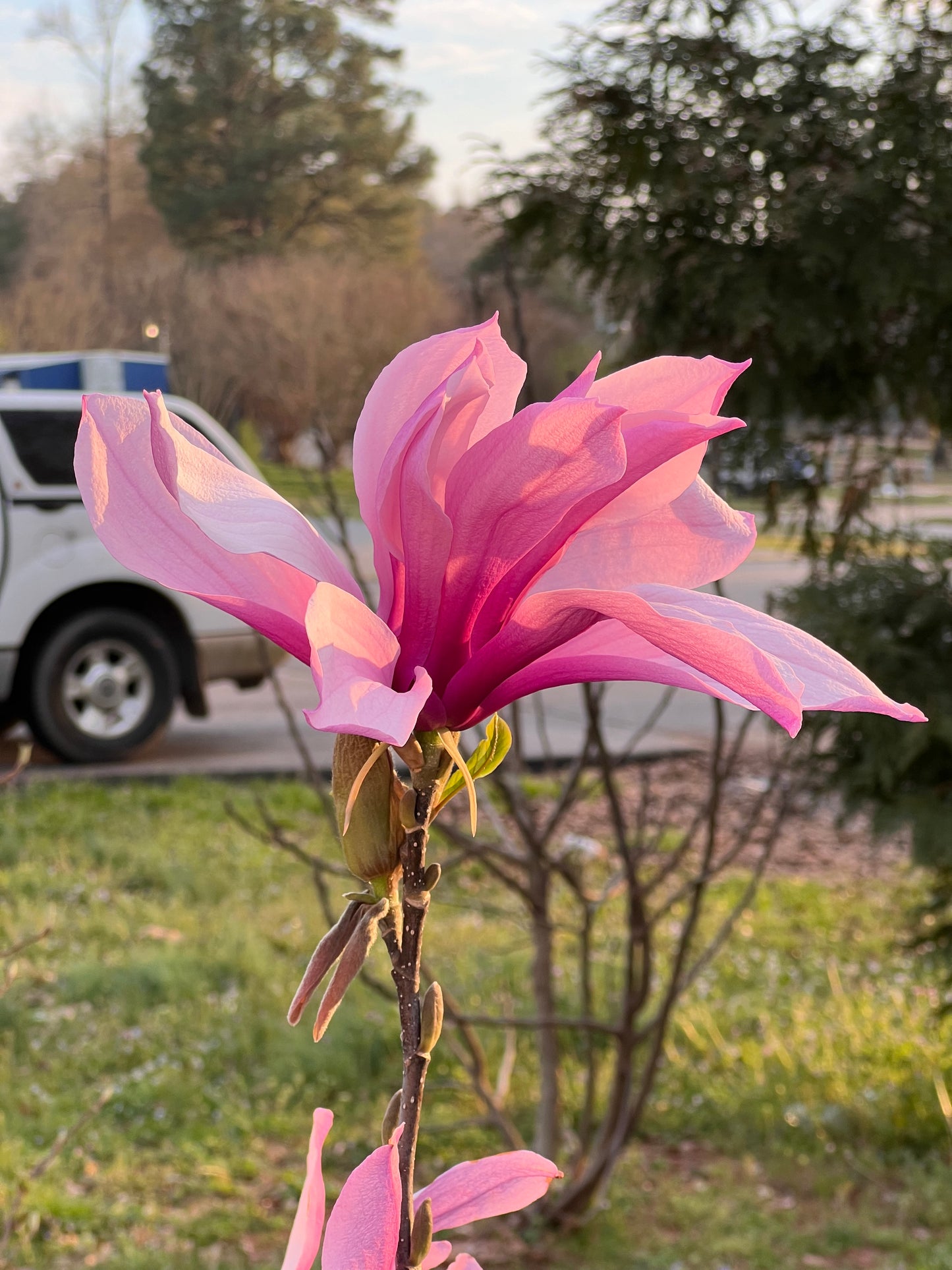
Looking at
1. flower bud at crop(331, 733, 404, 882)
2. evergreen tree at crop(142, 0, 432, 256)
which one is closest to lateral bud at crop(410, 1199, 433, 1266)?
flower bud at crop(331, 733, 404, 882)

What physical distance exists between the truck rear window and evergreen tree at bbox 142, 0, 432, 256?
100ft

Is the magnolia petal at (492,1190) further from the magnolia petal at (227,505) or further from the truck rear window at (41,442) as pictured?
the truck rear window at (41,442)

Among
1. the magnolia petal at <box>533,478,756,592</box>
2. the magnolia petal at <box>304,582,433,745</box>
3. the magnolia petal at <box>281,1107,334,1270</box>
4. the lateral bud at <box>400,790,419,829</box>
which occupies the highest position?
the magnolia petal at <box>533,478,756,592</box>

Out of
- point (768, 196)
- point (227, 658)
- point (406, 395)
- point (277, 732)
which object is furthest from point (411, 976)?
point (277, 732)

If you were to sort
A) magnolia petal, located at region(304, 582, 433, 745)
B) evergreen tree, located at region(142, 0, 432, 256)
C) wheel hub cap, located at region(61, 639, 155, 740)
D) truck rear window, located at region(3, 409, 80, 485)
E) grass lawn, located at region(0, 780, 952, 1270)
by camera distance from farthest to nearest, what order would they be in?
evergreen tree, located at region(142, 0, 432, 256) < wheel hub cap, located at region(61, 639, 155, 740) < truck rear window, located at region(3, 409, 80, 485) < grass lawn, located at region(0, 780, 952, 1270) < magnolia petal, located at region(304, 582, 433, 745)

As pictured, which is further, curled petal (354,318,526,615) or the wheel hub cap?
the wheel hub cap

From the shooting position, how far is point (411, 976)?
0.52m

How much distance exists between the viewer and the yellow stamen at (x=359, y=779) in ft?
1.69

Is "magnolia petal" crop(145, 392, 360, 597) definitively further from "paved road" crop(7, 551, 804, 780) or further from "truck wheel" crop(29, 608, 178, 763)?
"truck wheel" crop(29, 608, 178, 763)

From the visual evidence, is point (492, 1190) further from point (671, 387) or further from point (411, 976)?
point (671, 387)

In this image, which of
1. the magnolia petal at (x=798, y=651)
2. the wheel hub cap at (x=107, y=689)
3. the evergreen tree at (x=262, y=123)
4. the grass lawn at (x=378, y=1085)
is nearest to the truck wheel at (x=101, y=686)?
the wheel hub cap at (x=107, y=689)

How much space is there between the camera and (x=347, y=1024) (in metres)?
4.17

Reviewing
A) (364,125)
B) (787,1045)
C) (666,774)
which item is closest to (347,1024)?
(787,1045)

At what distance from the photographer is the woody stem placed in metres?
0.52
